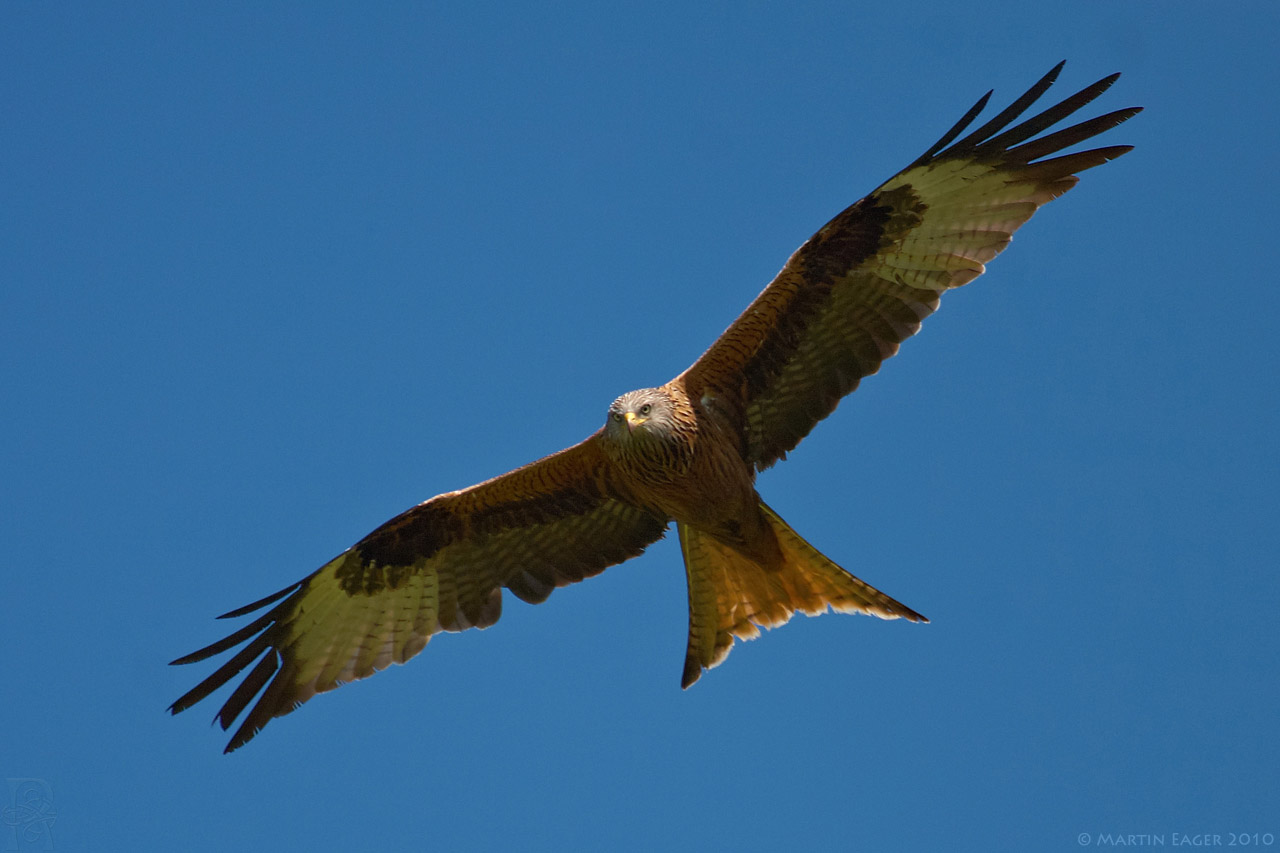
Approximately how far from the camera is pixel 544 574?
369 inches

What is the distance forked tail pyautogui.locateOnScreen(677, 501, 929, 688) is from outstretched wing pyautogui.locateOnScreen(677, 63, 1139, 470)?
0.90m

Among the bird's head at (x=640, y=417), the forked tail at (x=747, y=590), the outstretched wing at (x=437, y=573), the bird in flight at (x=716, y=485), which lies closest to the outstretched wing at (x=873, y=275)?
the bird in flight at (x=716, y=485)

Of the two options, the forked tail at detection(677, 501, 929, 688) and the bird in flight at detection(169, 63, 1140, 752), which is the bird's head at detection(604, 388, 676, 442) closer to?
the bird in flight at detection(169, 63, 1140, 752)

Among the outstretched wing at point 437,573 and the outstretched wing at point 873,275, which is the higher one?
the outstretched wing at point 873,275

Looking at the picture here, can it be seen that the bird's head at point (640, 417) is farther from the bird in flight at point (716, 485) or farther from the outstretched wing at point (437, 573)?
the outstretched wing at point (437, 573)

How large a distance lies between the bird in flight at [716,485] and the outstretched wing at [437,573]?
1 centimetres

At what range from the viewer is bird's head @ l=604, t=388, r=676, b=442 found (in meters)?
8.05

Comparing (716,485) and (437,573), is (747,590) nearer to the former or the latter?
(716,485)

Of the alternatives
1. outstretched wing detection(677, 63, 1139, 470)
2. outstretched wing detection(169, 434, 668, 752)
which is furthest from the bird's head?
outstretched wing detection(169, 434, 668, 752)

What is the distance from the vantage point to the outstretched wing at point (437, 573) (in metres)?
9.08

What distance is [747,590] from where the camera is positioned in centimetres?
891

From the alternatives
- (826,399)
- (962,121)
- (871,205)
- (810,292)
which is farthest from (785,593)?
(962,121)

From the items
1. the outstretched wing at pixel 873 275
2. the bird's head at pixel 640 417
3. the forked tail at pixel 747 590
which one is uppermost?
the outstretched wing at pixel 873 275

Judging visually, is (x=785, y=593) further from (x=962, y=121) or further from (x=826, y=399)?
(x=962, y=121)
